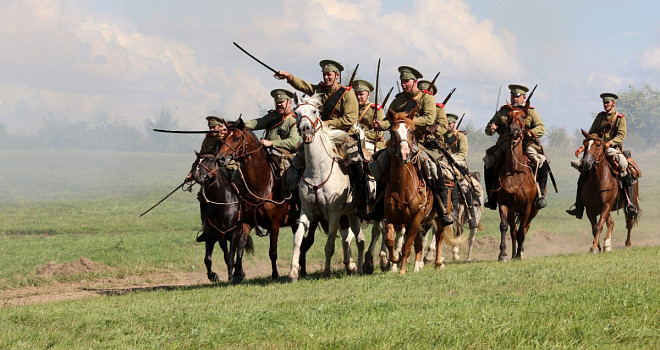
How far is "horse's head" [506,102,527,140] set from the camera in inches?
698

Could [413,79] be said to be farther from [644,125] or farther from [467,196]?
[644,125]

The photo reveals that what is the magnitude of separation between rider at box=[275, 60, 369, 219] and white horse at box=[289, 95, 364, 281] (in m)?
0.30

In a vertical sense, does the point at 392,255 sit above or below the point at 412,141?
below

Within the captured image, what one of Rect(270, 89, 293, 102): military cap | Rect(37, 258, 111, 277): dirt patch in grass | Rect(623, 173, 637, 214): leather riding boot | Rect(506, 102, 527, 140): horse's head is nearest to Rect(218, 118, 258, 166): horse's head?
Rect(270, 89, 293, 102): military cap

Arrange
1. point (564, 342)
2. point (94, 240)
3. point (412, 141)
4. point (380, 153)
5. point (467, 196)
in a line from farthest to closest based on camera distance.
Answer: point (94, 240) < point (467, 196) < point (380, 153) < point (412, 141) < point (564, 342)

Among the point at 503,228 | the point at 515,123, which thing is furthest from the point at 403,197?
the point at 503,228

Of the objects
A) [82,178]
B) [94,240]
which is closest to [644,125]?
[82,178]

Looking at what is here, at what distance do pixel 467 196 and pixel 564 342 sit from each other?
482 inches

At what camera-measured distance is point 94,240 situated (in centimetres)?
2659

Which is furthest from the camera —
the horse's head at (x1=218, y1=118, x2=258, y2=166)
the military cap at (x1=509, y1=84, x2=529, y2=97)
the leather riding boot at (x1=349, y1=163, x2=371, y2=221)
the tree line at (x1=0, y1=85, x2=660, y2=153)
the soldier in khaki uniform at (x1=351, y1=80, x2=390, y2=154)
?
the tree line at (x1=0, y1=85, x2=660, y2=153)

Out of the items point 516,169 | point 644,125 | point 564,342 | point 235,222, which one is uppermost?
point 644,125

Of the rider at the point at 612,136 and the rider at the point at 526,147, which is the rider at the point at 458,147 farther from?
the rider at the point at 612,136

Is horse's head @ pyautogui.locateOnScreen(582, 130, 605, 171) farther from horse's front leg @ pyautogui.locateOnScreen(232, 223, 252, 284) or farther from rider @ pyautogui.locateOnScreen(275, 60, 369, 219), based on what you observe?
horse's front leg @ pyautogui.locateOnScreen(232, 223, 252, 284)

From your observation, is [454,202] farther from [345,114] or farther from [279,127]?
[279,127]
